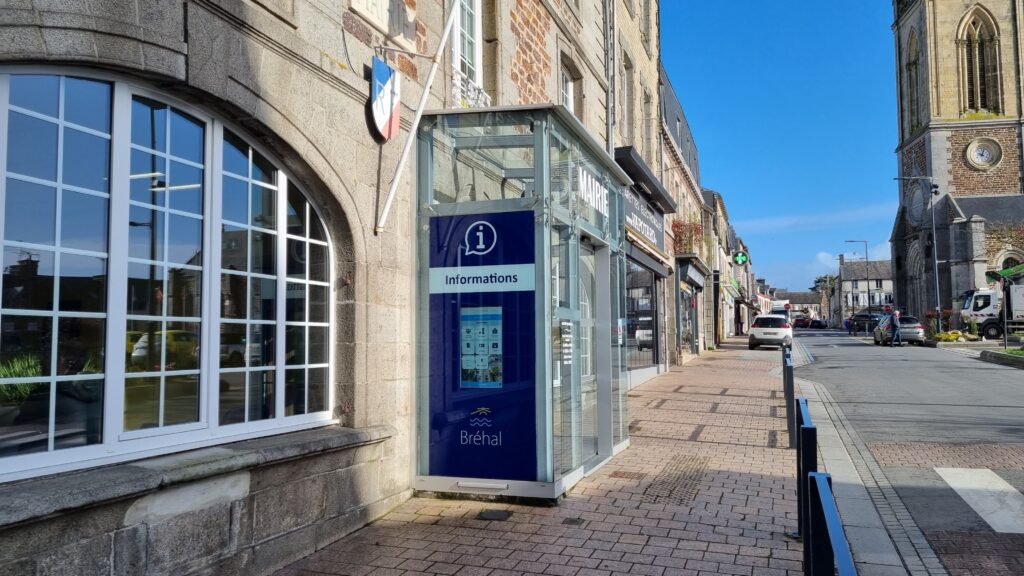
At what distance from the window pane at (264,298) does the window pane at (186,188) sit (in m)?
0.61

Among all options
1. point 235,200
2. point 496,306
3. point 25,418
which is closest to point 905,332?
point 496,306

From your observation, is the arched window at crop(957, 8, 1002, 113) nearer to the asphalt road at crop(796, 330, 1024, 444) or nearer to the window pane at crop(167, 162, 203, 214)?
the asphalt road at crop(796, 330, 1024, 444)

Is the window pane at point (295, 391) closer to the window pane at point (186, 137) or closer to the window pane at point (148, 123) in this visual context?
the window pane at point (186, 137)

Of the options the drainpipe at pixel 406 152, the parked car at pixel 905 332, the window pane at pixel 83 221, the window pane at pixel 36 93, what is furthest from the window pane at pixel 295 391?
the parked car at pixel 905 332

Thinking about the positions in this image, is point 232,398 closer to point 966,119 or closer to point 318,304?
point 318,304

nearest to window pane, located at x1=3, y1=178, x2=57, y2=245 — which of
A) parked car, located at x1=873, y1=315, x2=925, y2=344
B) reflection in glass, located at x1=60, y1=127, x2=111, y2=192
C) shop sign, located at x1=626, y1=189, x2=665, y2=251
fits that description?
reflection in glass, located at x1=60, y1=127, x2=111, y2=192

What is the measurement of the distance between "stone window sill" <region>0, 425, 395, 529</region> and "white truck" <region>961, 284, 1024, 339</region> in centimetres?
3859

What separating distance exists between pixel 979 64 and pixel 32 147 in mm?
68787

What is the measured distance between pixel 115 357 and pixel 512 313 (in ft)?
9.59

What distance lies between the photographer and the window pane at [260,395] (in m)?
4.48

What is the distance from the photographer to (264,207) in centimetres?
466

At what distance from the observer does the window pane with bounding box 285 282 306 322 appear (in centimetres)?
481

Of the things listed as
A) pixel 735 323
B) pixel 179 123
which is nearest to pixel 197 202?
pixel 179 123

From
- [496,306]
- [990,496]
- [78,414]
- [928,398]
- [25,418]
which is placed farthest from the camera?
[928,398]
